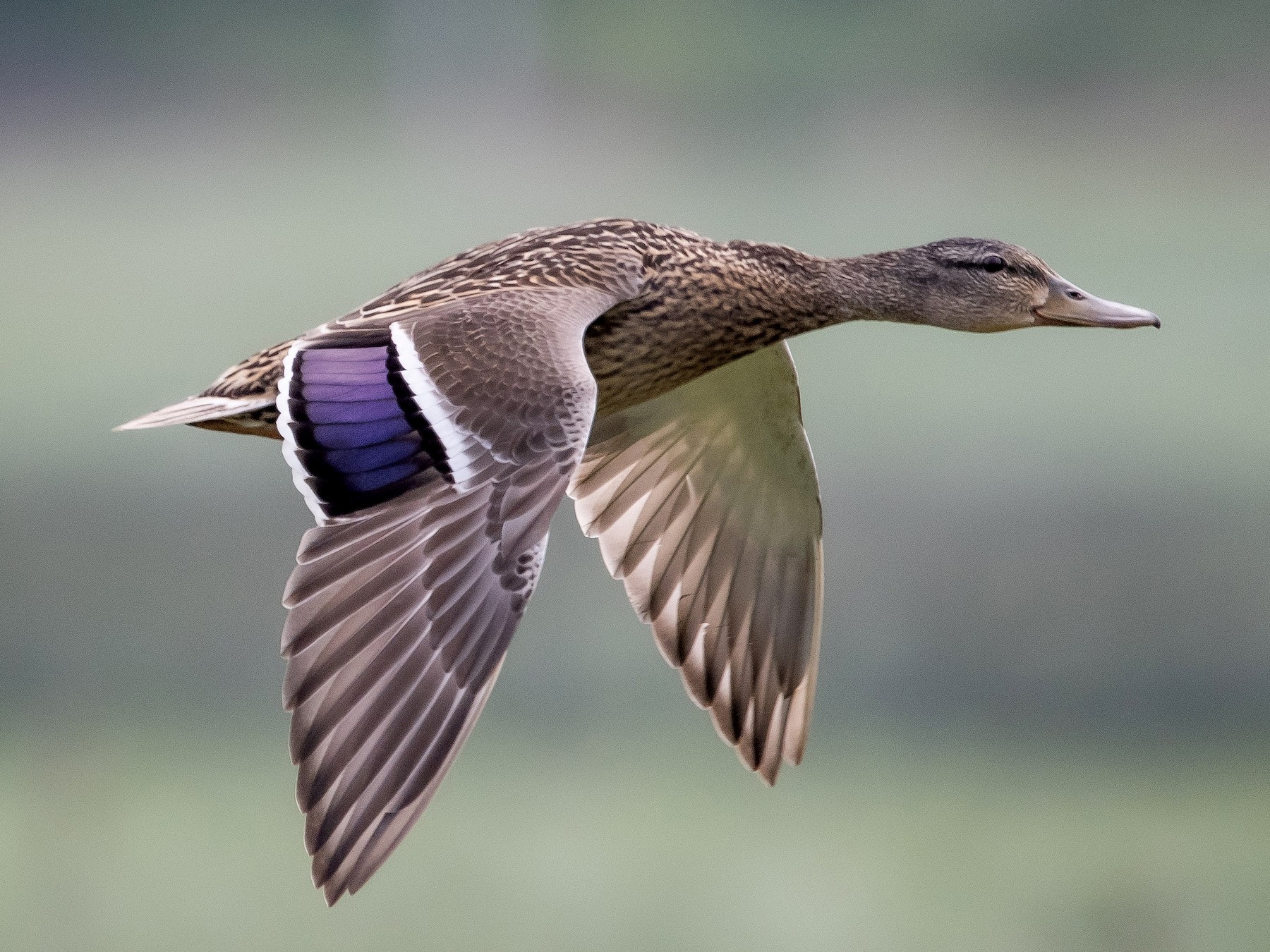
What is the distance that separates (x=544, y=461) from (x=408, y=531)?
32cm

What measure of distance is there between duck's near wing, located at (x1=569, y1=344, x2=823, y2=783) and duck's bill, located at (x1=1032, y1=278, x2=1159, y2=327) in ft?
2.35

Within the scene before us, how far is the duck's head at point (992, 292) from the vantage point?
519 centimetres

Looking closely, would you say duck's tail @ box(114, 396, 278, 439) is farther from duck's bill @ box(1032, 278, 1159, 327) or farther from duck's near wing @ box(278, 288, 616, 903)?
duck's bill @ box(1032, 278, 1159, 327)

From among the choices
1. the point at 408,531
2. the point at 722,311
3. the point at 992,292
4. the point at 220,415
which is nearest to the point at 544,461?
the point at 408,531

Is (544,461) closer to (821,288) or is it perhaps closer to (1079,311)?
(821,288)

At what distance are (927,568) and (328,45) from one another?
8247mm

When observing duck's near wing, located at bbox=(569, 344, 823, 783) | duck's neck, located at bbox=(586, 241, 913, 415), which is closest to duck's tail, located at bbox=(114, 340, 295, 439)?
duck's neck, located at bbox=(586, 241, 913, 415)

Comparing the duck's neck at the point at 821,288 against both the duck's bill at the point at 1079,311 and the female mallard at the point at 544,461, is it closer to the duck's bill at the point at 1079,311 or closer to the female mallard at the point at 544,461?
the female mallard at the point at 544,461

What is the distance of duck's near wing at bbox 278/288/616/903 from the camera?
365cm

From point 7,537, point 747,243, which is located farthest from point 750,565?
point 7,537

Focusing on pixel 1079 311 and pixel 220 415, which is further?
pixel 1079 311

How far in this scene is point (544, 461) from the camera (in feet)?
13.4

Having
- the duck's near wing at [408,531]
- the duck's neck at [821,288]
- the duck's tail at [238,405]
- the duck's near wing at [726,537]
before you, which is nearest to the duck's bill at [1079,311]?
the duck's neck at [821,288]

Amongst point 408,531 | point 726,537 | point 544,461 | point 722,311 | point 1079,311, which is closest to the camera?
point 408,531
